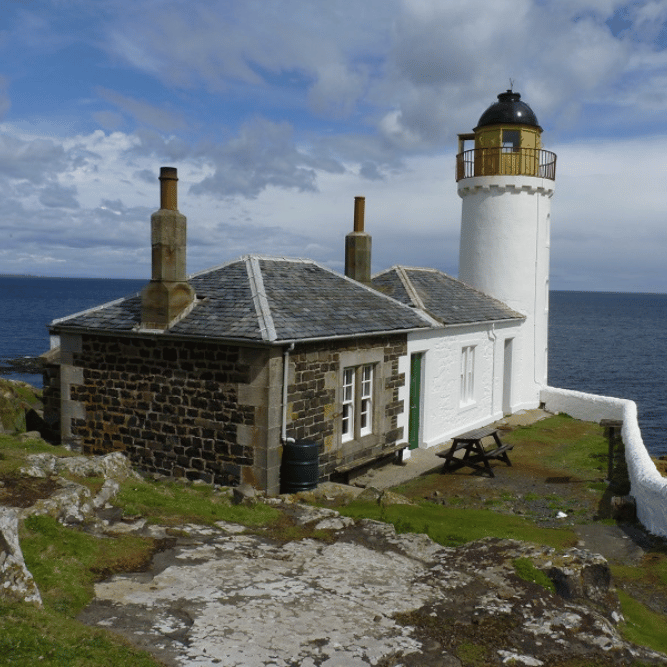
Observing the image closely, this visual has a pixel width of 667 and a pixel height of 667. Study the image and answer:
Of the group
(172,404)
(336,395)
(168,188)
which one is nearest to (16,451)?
(172,404)

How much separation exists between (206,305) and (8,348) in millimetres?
52794

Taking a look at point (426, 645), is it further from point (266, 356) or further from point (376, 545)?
point (266, 356)

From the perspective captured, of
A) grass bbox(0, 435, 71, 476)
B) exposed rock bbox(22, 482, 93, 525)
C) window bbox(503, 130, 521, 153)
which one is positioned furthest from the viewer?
window bbox(503, 130, 521, 153)

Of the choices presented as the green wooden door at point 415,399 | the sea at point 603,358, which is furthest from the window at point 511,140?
the sea at point 603,358

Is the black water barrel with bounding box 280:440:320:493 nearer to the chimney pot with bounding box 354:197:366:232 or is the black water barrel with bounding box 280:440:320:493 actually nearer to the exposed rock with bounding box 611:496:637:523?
the exposed rock with bounding box 611:496:637:523

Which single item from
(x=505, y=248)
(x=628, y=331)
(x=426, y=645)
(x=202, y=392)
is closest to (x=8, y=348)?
(x=505, y=248)

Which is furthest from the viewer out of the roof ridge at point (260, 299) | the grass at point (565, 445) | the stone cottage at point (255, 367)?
the grass at point (565, 445)

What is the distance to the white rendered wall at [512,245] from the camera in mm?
23766

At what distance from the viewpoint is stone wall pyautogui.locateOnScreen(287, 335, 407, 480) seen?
1359cm

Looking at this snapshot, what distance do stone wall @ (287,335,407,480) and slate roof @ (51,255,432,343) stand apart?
1.42ft

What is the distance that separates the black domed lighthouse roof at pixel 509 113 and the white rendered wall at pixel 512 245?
193 centimetres

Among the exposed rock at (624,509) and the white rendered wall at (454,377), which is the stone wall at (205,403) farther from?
the exposed rock at (624,509)

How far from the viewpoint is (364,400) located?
16.0m

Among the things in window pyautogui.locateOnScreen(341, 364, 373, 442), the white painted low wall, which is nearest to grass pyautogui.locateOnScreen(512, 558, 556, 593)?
the white painted low wall
